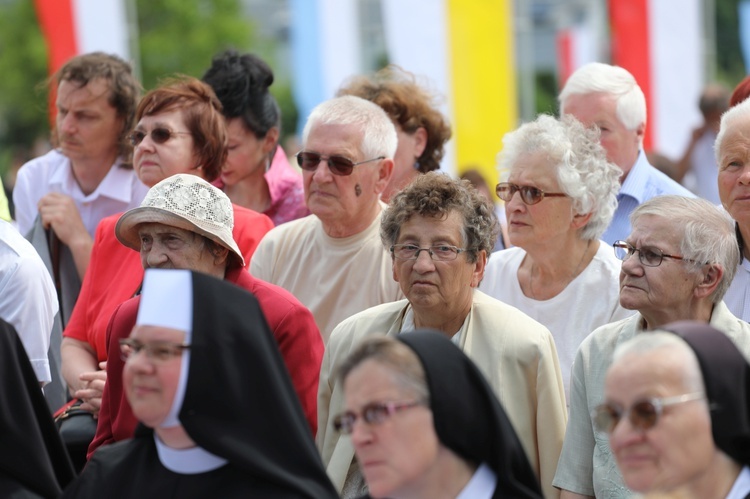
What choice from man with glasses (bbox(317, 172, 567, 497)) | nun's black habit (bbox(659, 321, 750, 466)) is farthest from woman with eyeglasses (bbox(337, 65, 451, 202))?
nun's black habit (bbox(659, 321, 750, 466))

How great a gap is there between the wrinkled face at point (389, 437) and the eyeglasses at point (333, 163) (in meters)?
2.73

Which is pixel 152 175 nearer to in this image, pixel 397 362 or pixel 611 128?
pixel 611 128

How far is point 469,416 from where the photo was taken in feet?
12.1

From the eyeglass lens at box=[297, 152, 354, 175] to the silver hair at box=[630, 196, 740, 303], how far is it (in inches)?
65.9

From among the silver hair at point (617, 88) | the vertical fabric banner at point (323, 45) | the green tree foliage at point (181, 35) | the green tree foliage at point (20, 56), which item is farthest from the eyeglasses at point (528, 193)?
the green tree foliage at point (20, 56)

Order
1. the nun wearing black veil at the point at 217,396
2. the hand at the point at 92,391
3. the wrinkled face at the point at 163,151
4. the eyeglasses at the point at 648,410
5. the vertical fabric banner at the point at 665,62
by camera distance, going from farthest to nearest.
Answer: the vertical fabric banner at the point at 665,62, the wrinkled face at the point at 163,151, the hand at the point at 92,391, the nun wearing black veil at the point at 217,396, the eyeglasses at the point at 648,410

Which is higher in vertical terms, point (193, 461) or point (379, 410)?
point (379, 410)

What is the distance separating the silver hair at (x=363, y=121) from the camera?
635 centimetres

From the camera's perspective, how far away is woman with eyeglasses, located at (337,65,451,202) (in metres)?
7.31

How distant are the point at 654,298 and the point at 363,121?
203 centimetres

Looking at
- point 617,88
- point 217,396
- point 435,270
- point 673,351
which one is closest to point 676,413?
point 673,351

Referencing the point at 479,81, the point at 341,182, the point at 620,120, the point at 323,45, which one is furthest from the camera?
the point at 323,45

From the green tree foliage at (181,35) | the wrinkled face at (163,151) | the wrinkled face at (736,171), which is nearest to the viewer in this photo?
Answer: the wrinkled face at (736,171)

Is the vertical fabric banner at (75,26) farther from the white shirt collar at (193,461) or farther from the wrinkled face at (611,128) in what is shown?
the white shirt collar at (193,461)
